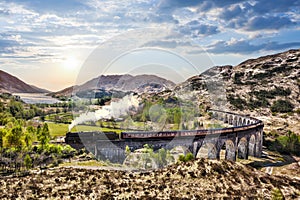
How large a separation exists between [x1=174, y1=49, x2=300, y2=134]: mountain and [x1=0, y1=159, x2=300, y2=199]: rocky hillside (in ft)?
159

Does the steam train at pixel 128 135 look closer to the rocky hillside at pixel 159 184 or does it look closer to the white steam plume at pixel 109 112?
the rocky hillside at pixel 159 184

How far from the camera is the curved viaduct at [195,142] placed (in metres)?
30.9

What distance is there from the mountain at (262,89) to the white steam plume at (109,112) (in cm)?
3784

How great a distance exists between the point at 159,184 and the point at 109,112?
3639 cm

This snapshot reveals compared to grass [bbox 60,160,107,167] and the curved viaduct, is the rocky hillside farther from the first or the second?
grass [bbox 60,160,107,167]

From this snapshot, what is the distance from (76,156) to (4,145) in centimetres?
944

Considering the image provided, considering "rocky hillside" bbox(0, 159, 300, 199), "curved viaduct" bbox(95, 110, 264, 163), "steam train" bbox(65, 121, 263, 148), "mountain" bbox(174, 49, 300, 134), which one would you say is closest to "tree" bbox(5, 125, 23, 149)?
"steam train" bbox(65, 121, 263, 148)

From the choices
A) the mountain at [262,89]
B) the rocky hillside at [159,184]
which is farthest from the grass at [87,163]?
the mountain at [262,89]

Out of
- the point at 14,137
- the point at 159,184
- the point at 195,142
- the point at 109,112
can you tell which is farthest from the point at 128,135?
the point at 109,112

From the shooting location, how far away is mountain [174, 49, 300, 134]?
88525 millimetres

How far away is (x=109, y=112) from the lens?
61219mm

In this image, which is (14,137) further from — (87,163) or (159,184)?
(159,184)

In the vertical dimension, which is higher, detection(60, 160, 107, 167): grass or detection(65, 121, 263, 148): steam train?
detection(65, 121, 263, 148): steam train

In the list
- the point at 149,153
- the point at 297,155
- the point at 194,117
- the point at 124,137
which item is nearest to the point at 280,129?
the point at 297,155
